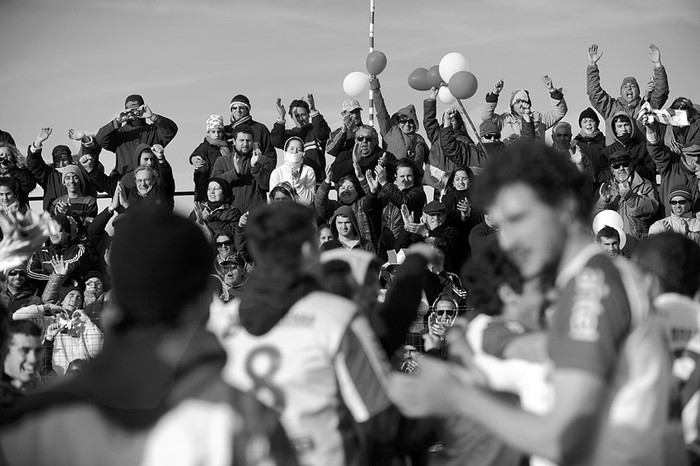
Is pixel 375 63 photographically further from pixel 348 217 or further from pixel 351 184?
pixel 348 217

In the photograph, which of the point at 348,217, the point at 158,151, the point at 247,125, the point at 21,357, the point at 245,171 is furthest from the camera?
the point at 247,125

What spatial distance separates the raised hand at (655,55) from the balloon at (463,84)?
208 centimetres

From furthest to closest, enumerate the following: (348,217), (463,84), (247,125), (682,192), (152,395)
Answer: (463,84) < (247,125) < (682,192) < (348,217) < (152,395)

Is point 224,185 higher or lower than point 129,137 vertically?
lower

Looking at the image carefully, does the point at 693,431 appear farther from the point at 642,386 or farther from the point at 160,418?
the point at 160,418

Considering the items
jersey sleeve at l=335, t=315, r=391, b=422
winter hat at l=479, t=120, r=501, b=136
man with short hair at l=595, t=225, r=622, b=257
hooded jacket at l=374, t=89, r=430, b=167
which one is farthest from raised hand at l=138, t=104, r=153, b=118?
jersey sleeve at l=335, t=315, r=391, b=422

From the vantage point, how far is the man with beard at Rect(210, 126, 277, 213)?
1114cm

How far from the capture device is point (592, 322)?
2287mm

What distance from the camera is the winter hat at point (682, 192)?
1025 cm

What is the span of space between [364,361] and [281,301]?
1.17ft

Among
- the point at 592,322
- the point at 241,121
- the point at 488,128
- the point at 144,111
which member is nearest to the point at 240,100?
the point at 241,121

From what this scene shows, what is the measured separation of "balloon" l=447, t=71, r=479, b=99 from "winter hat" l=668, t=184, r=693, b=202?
2917mm

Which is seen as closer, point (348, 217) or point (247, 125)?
point (348, 217)

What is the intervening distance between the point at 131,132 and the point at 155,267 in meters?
10.1
